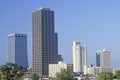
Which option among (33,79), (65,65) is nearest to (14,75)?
(33,79)

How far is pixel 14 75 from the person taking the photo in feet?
198

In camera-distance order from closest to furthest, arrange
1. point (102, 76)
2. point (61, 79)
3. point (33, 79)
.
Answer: point (102, 76) → point (61, 79) → point (33, 79)

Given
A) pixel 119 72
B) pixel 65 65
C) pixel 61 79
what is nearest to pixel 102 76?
pixel 119 72

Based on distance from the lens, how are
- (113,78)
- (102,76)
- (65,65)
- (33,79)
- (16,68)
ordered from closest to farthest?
(16,68)
(102,76)
(113,78)
(33,79)
(65,65)

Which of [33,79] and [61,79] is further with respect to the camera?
[33,79]

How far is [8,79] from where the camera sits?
197 ft

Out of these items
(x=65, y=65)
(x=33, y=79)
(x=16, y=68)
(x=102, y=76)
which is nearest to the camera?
(x=16, y=68)

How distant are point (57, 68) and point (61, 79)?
104440 mm

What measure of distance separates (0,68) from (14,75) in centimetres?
287

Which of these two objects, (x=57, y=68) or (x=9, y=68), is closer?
(x=9, y=68)

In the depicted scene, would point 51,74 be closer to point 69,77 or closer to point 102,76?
point 69,77

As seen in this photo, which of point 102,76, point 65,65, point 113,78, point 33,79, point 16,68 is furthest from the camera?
point 65,65

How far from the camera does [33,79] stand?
12875cm

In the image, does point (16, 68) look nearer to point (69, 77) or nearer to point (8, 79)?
point (8, 79)
